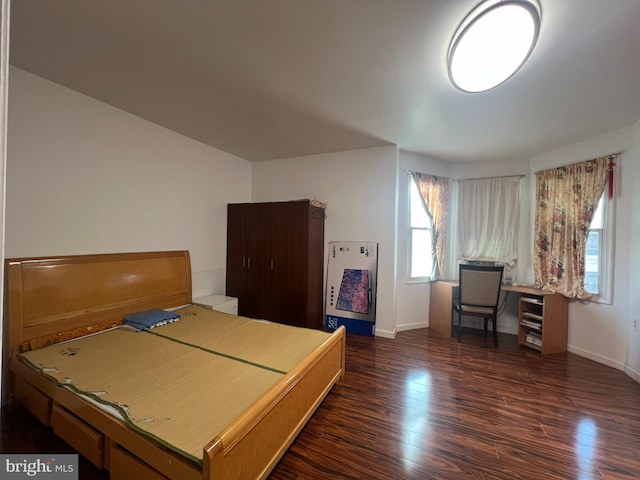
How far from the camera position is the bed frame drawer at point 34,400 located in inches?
69.4

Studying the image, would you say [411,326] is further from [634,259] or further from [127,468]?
[127,468]

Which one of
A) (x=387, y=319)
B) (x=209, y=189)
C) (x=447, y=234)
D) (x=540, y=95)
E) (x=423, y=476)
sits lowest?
(x=423, y=476)

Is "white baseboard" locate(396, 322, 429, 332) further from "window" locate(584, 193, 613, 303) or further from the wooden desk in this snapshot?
"window" locate(584, 193, 613, 303)

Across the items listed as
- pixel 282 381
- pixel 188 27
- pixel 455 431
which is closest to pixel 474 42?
pixel 188 27

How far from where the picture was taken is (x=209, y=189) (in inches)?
145

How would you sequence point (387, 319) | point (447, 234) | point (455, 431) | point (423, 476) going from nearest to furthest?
point (423, 476), point (455, 431), point (387, 319), point (447, 234)

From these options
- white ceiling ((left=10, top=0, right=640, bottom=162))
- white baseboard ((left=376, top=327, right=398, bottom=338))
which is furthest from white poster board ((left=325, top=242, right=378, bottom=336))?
white ceiling ((left=10, top=0, right=640, bottom=162))

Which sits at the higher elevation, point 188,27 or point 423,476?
point 188,27

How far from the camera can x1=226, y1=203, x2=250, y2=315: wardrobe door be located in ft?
12.6

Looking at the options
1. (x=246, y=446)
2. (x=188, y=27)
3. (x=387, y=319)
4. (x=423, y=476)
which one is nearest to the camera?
(x=246, y=446)

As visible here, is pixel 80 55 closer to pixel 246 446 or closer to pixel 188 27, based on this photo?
pixel 188 27

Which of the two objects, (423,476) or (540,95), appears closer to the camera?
(423,476)

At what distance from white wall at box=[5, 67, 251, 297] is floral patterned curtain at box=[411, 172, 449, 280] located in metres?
2.96

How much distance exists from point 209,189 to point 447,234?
3511mm
